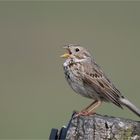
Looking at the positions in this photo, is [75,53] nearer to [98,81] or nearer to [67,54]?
[67,54]

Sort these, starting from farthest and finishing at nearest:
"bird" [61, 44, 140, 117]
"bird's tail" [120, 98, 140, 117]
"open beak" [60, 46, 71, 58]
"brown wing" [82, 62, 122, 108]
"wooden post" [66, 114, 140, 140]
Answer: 1. "open beak" [60, 46, 71, 58]
2. "bird" [61, 44, 140, 117]
3. "brown wing" [82, 62, 122, 108]
4. "bird's tail" [120, 98, 140, 117]
5. "wooden post" [66, 114, 140, 140]

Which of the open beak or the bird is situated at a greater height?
the open beak

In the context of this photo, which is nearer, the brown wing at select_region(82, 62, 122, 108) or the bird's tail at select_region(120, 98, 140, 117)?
the bird's tail at select_region(120, 98, 140, 117)

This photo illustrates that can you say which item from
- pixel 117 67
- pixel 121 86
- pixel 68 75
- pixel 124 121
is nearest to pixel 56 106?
pixel 121 86

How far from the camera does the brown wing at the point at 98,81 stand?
28.6 feet

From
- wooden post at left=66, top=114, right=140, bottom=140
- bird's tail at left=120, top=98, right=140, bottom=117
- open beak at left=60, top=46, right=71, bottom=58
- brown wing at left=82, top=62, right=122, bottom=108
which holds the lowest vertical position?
wooden post at left=66, top=114, right=140, bottom=140

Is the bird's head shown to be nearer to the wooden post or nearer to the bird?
the bird

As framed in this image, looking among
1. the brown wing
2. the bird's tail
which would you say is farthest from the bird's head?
the bird's tail

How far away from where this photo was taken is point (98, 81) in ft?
29.5

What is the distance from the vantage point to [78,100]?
1438 cm

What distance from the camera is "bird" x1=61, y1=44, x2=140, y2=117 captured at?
884 cm

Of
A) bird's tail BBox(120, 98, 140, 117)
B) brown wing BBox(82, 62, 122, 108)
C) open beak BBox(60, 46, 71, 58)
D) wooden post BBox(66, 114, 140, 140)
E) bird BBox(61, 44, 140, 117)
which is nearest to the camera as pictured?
wooden post BBox(66, 114, 140, 140)

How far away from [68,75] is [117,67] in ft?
23.7

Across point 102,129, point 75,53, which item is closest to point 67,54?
point 75,53
